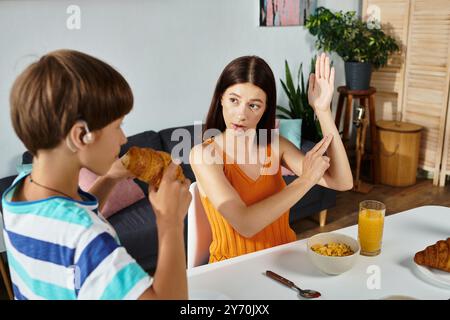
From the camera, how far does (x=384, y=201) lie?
392cm

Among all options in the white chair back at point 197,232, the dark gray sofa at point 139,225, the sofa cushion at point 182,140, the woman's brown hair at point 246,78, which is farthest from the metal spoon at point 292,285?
the sofa cushion at point 182,140

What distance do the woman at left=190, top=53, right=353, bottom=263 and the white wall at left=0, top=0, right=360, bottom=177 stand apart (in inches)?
58.6

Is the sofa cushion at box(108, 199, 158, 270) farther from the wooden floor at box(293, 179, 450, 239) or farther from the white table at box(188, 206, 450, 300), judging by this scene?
the white table at box(188, 206, 450, 300)

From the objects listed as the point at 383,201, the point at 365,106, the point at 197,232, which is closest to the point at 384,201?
the point at 383,201

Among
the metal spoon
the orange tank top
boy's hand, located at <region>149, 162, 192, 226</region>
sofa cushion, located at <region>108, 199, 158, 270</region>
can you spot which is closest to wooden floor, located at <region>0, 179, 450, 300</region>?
sofa cushion, located at <region>108, 199, 158, 270</region>

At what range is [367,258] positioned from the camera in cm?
138

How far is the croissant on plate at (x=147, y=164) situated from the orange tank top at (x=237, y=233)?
0.51m

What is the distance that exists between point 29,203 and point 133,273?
22cm

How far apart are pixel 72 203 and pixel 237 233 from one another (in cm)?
79

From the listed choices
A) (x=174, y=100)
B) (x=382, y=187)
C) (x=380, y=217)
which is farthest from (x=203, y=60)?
(x=380, y=217)

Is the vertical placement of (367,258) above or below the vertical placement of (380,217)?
below
